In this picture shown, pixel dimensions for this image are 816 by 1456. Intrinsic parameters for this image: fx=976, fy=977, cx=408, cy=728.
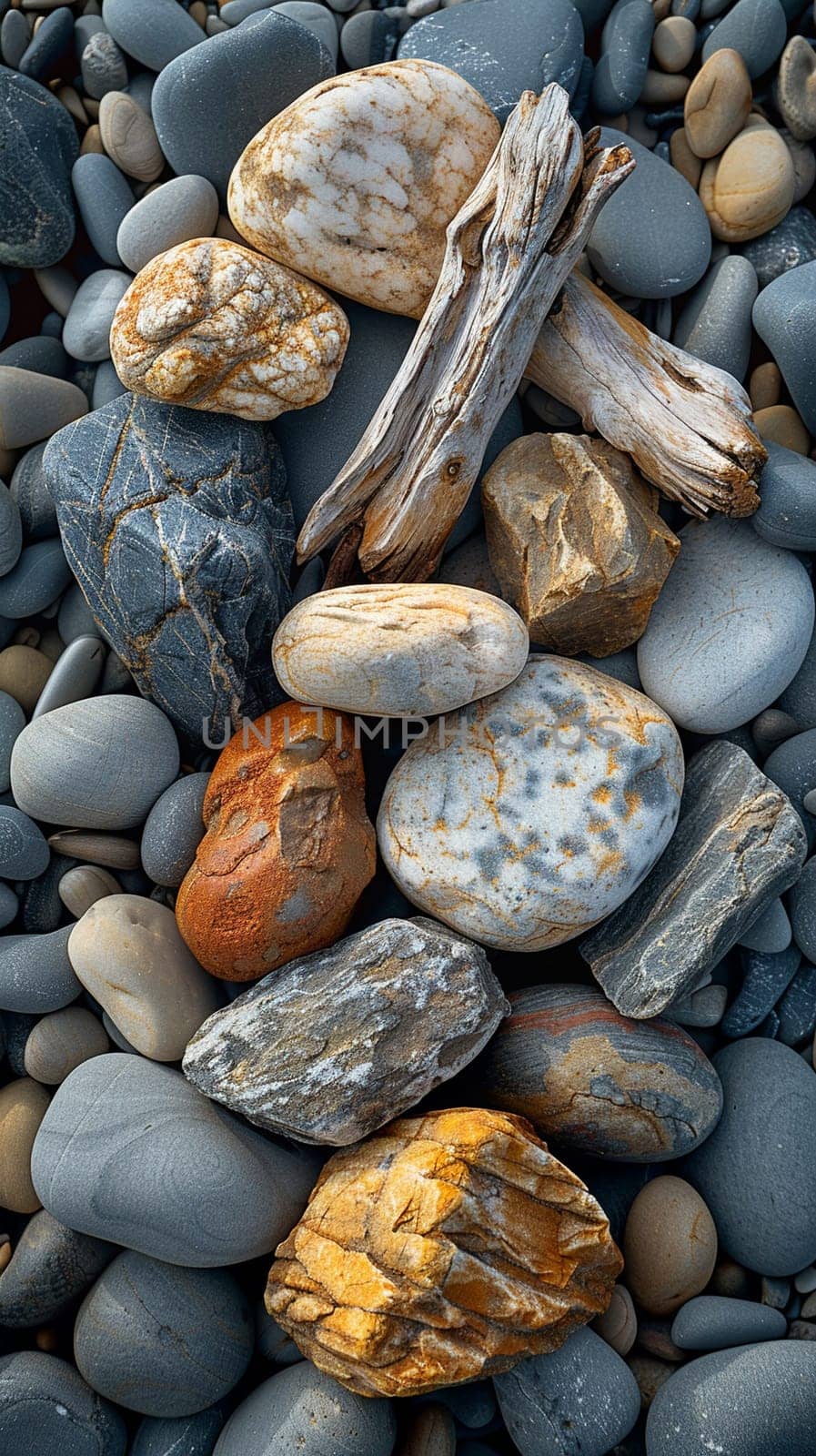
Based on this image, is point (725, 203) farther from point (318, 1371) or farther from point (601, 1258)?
point (318, 1371)

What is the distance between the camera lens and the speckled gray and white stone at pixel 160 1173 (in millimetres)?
2432

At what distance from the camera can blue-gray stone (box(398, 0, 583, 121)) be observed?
2805 millimetres

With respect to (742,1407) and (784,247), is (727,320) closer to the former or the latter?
(784,247)

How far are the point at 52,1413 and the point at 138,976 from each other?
112 centimetres

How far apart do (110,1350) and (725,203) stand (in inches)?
141

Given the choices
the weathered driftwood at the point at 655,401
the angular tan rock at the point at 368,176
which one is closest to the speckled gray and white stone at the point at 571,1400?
the weathered driftwood at the point at 655,401

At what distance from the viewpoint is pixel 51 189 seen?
2889 mm

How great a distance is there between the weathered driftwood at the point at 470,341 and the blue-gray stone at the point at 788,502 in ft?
2.50

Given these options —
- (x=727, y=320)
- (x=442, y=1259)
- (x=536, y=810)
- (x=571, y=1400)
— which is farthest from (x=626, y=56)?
(x=571, y=1400)

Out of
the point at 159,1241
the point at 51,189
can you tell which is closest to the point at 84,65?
the point at 51,189

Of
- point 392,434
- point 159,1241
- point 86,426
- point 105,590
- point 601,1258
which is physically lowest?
point 159,1241

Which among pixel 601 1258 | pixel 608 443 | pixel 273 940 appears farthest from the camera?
pixel 608 443

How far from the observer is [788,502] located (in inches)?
105

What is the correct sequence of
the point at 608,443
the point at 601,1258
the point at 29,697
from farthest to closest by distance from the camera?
the point at 29,697 < the point at 608,443 < the point at 601,1258
